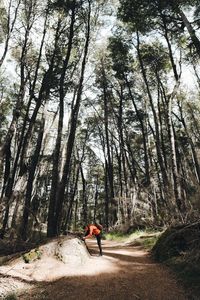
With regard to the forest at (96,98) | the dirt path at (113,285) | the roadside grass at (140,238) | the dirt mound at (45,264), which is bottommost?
the dirt path at (113,285)

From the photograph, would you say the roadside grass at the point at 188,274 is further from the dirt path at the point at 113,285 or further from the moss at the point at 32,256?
the moss at the point at 32,256

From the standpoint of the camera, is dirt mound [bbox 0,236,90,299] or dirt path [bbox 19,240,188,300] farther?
dirt mound [bbox 0,236,90,299]

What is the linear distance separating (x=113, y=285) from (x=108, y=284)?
11 cm

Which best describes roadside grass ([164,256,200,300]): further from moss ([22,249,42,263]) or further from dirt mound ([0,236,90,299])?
moss ([22,249,42,263])

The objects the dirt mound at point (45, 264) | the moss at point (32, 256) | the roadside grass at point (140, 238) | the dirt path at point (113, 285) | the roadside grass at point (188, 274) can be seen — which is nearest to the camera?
the roadside grass at point (188, 274)

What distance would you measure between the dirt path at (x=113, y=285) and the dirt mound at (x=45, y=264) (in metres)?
0.27


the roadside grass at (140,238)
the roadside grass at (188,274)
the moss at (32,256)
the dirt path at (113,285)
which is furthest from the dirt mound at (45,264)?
the roadside grass at (140,238)

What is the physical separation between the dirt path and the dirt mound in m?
0.27

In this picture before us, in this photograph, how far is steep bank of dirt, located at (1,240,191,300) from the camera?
459 centimetres

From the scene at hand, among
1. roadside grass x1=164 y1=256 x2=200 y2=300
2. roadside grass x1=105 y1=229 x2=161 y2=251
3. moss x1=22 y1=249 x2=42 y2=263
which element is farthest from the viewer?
roadside grass x1=105 y1=229 x2=161 y2=251

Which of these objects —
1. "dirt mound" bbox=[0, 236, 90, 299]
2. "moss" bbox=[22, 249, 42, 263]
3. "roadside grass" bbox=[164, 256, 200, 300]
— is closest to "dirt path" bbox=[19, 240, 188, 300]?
"roadside grass" bbox=[164, 256, 200, 300]

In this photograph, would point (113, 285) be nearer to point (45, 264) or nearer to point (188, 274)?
point (188, 274)

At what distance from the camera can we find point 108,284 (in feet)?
16.8

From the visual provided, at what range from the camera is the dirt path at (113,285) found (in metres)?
4.57
